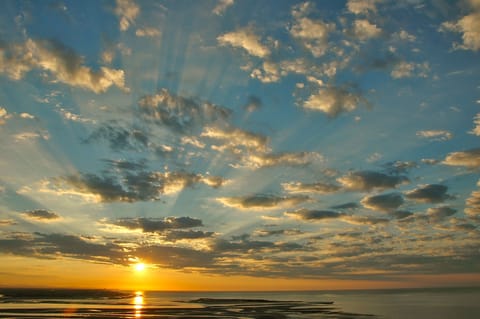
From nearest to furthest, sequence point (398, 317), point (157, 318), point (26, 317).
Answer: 1. point (26, 317)
2. point (157, 318)
3. point (398, 317)

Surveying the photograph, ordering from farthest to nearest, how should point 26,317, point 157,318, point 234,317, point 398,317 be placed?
1. point 398,317
2. point 234,317
3. point 157,318
4. point 26,317

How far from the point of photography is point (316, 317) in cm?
6378

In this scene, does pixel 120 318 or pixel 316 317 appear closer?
pixel 120 318

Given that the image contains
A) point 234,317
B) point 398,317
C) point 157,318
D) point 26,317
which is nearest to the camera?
point 26,317

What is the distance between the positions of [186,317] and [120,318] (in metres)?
9.95

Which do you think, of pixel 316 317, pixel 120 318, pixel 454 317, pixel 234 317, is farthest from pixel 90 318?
pixel 454 317

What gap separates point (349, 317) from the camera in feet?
215

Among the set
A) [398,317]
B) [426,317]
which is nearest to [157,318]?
[398,317]

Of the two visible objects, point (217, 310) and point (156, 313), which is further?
point (217, 310)

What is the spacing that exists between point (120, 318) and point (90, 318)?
4.10 metres

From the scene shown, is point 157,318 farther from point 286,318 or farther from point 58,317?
point 286,318

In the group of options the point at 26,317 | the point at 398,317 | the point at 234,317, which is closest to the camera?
the point at 26,317

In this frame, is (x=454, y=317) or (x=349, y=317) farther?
(x=454, y=317)

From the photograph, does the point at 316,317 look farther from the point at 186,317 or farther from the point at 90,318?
the point at 90,318
